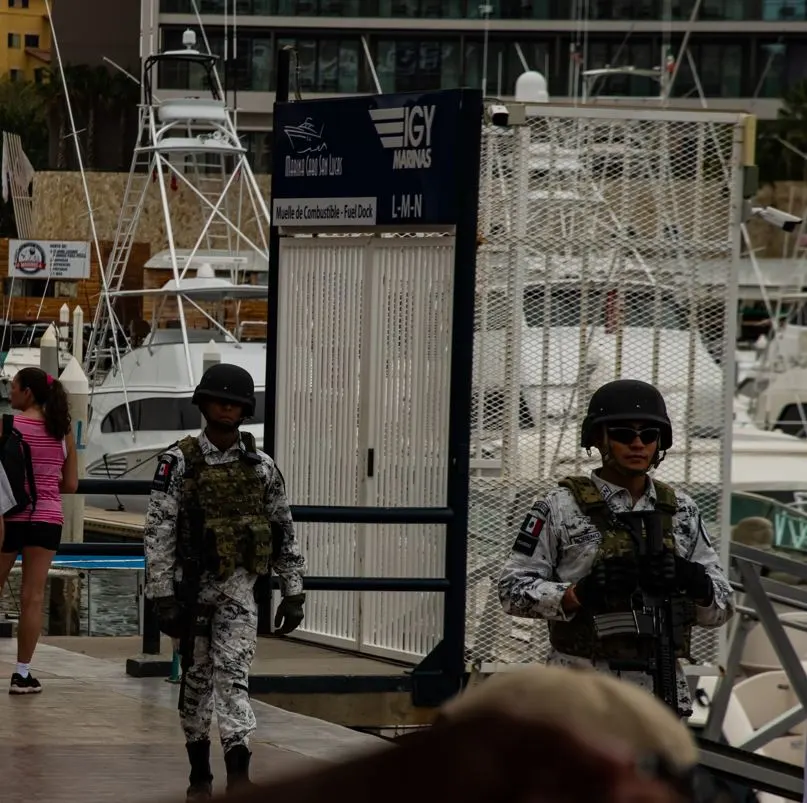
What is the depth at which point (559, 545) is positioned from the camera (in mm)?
5711

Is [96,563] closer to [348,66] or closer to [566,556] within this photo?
[566,556]

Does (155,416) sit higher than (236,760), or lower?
lower

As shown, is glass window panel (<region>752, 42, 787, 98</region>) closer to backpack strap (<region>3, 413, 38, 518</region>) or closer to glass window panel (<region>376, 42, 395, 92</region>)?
glass window panel (<region>376, 42, 395, 92</region>)

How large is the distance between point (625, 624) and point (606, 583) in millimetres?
150

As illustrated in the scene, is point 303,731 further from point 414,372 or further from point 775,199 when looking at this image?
point 775,199

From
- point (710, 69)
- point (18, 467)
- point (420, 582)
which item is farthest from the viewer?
point (710, 69)

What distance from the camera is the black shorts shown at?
9531mm

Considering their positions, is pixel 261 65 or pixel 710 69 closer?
pixel 261 65

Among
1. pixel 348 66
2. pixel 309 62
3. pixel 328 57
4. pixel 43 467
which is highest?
pixel 328 57

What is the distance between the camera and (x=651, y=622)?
550 cm

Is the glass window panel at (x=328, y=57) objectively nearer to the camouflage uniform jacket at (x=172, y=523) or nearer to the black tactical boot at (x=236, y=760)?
the camouflage uniform jacket at (x=172, y=523)

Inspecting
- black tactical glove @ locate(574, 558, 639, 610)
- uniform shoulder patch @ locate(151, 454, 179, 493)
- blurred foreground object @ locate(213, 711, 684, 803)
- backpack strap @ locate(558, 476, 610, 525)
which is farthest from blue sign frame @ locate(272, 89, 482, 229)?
blurred foreground object @ locate(213, 711, 684, 803)

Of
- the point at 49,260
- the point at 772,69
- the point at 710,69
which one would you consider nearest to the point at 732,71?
the point at 710,69

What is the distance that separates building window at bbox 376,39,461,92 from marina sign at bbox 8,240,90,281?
32.3 metres
